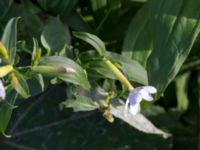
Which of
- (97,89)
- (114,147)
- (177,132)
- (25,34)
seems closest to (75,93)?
(97,89)

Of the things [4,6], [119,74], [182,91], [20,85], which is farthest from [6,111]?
[182,91]

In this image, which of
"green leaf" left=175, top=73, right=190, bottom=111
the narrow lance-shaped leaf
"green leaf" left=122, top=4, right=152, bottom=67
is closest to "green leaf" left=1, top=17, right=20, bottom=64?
the narrow lance-shaped leaf

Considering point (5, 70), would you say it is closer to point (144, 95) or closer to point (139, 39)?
point (144, 95)

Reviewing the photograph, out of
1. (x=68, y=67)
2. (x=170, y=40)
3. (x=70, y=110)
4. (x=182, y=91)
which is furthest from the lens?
(x=182, y=91)

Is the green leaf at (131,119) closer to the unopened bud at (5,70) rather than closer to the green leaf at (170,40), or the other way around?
the green leaf at (170,40)

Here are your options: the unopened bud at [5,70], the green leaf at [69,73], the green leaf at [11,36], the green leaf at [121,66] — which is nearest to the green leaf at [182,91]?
the green leaf at [121,66]

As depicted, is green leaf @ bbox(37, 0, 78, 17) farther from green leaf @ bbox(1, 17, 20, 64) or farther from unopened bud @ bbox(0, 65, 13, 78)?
unopened bud @ bbox(0, 65, 13, 78)

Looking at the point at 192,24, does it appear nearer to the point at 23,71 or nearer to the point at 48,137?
the point at 23,71

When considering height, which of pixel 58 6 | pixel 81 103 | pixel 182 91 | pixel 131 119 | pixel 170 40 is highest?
pixel 170 40
